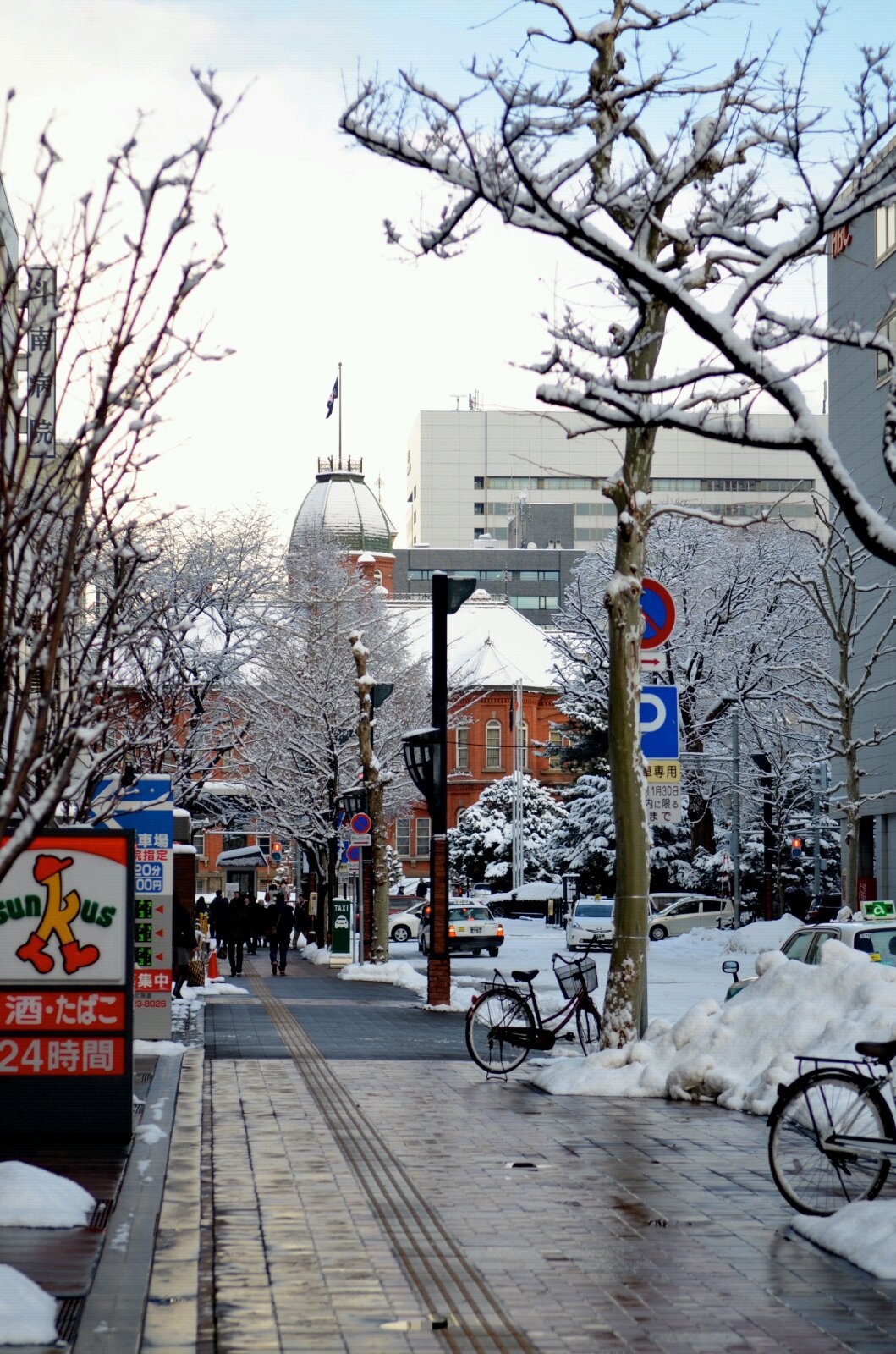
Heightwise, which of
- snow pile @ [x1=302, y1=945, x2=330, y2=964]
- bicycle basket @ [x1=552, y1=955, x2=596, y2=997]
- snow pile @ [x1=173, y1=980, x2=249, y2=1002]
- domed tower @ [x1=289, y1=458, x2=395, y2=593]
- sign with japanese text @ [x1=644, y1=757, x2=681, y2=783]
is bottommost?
snow pile @ [x1=302, y1=945, x2=330, y2=964]

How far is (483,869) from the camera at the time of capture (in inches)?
3381

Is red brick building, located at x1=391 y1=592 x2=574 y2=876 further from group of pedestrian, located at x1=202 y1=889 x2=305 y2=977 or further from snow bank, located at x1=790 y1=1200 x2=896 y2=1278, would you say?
snow bank, located at x1=790 y1=1200 x2=896 y2=1278

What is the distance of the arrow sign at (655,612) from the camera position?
645 inches

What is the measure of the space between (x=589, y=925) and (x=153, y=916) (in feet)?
98.1

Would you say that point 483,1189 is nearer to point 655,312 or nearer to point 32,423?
point 32,423

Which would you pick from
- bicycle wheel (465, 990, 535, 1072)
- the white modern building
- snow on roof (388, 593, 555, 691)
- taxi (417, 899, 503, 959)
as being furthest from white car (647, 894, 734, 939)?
the white modern building

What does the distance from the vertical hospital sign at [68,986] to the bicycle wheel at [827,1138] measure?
434 centimetres

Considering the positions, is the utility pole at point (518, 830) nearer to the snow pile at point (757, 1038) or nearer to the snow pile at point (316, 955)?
the snow pile at point (316, 955)

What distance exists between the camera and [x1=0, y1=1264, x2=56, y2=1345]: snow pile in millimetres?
6289

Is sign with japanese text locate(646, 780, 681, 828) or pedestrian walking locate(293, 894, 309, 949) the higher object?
sign with japanese text locate(646, 780, 681, 828)

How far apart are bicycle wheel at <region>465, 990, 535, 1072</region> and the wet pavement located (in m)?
1.08

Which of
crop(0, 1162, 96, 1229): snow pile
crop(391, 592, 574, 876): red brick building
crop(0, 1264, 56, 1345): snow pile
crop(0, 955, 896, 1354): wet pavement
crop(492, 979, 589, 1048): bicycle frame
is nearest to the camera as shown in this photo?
crop(0, 1264, 56, 1345): snow pile

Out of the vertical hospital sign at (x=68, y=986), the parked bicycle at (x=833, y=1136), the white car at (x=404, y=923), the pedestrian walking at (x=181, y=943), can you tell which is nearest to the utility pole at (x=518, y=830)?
the white car at (x=404, y=923)

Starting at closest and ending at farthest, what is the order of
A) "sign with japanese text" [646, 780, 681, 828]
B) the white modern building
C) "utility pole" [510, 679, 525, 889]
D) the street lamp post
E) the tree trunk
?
"sign with japanese text" [646, 780, 681, 828]
the tree trunk
the street lamp post
"utility pole" [510, 679, 525, 889]
the white modern building
